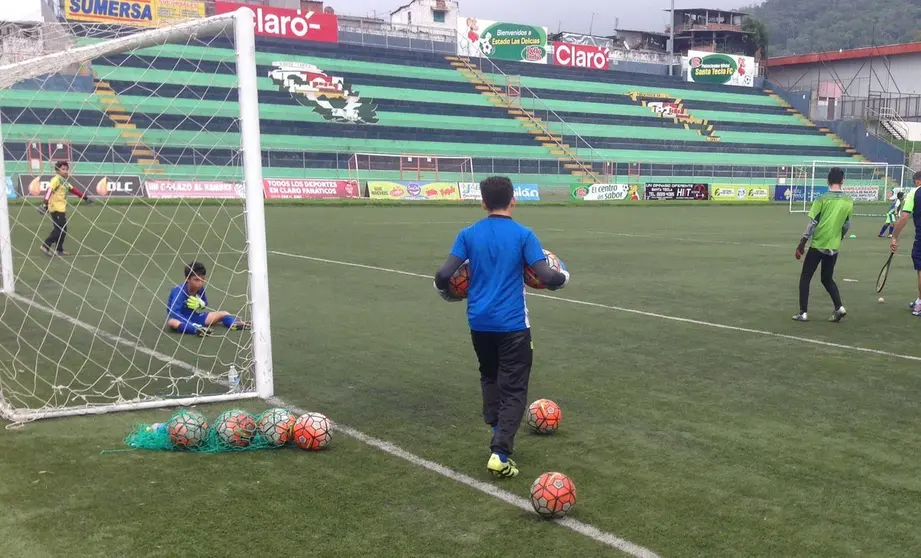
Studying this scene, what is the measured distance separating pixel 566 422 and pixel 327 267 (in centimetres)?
952

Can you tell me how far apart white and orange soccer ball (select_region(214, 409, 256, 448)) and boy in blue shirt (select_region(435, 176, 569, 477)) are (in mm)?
1693

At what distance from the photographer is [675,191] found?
47.0 meters

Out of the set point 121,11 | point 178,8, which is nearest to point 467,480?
point 121,11

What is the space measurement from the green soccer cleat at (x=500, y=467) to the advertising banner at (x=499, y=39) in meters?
55.9

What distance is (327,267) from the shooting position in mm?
15125

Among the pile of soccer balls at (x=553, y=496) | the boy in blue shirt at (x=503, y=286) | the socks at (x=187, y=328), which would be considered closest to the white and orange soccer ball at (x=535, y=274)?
the boy in blue shirt at (x=503, y=286)

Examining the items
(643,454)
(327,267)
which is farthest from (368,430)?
(327,267)

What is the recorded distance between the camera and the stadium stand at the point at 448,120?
38250mm

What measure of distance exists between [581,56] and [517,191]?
A: 80.4 feet

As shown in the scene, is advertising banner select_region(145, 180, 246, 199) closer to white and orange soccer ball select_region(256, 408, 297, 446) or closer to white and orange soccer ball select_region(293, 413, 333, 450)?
white and orange soccer ball select_region(256, 408, 297, 446)

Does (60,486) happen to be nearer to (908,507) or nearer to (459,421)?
(459,421)

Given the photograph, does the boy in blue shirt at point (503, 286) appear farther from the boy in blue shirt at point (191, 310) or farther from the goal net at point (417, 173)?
the goal net at point (417, 173)

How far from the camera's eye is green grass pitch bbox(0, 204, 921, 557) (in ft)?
14.2

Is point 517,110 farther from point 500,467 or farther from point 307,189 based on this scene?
point 500,467
